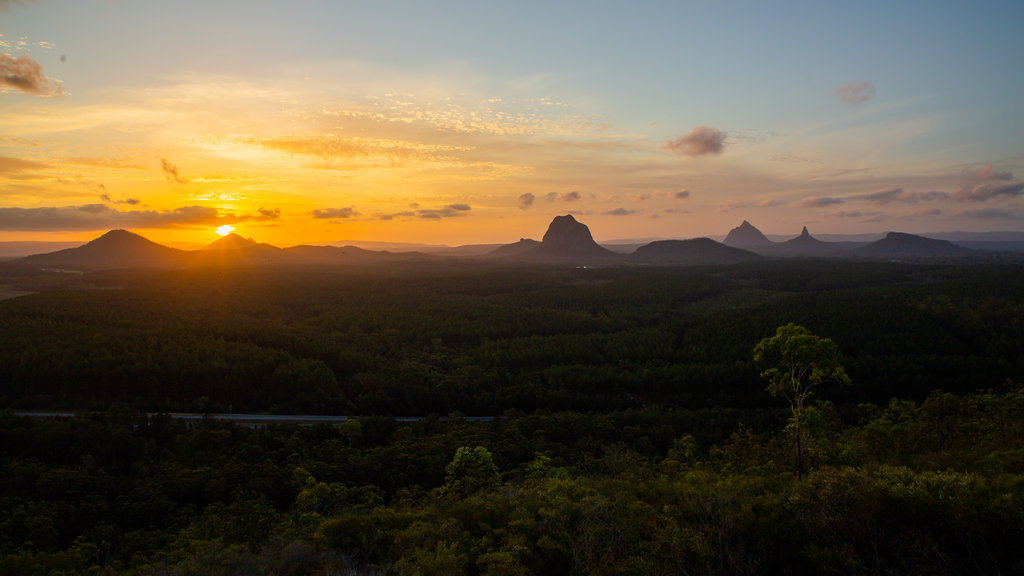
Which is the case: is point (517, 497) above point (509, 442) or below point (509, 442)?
above

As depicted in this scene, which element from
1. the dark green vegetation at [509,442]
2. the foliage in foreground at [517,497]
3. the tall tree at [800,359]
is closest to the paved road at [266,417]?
the dark green vegetation at [509,442]

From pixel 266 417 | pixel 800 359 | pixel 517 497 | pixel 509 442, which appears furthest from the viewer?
pixel 266 417

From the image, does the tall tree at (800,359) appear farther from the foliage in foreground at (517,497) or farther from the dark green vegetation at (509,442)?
the dark green vegetation at (509,442)

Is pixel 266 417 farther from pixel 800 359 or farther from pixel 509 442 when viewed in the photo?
pixel 800 359

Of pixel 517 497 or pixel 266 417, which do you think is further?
pixel 266 417

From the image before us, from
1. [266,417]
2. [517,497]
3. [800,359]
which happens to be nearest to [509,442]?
[517,497]

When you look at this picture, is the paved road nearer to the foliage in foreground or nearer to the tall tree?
the foliage in foreground

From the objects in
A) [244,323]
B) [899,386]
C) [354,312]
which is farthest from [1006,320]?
[244,323]

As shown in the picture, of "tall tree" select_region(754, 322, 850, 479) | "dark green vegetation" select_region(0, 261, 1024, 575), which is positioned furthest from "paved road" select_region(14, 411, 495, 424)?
"tall tree" select_region(754, 322, 850, 479)
